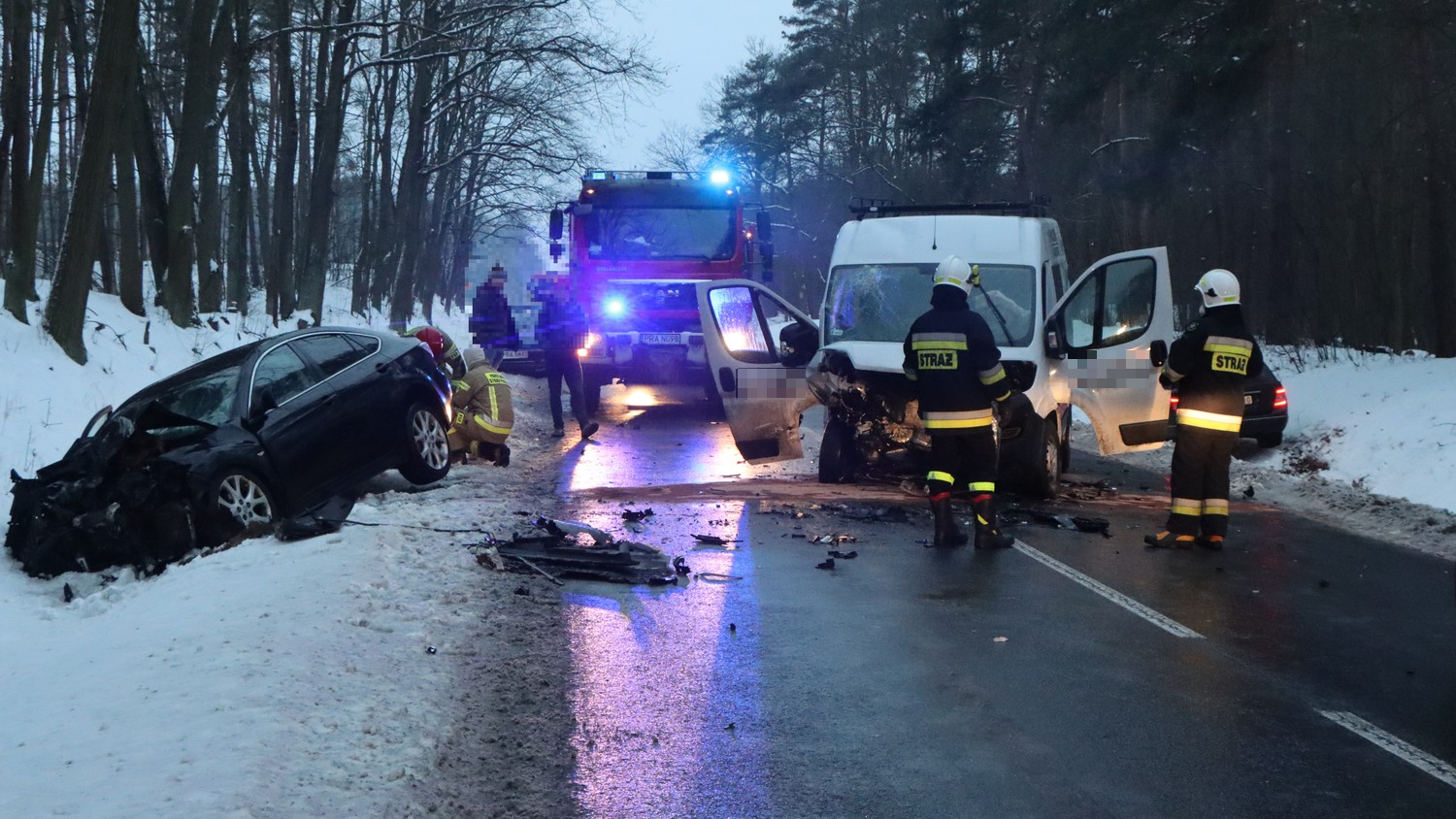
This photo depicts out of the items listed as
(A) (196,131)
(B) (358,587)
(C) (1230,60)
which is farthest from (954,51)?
(B) (358,587)

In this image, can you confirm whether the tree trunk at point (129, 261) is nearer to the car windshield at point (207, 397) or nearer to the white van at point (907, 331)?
the car windshield at point (207, 397)

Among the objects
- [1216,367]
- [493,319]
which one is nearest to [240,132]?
[493,319]

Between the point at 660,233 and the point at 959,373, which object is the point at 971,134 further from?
the point at 959,373

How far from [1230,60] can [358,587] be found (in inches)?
712

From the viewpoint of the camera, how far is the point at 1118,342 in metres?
11.0

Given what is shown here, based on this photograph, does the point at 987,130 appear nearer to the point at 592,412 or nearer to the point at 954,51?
the point at 954,51

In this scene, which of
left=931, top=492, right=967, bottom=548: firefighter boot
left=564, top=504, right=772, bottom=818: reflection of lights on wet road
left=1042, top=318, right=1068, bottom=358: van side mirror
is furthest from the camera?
left=1042, top=318, right=1068, bottom=358: van side mirror

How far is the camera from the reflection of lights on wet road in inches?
175

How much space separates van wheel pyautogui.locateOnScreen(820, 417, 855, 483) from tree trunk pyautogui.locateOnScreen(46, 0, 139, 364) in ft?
29.0

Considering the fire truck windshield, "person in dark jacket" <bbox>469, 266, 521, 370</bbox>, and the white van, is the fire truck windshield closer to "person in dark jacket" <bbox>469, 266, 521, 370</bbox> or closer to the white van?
the white van

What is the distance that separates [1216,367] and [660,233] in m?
11.0

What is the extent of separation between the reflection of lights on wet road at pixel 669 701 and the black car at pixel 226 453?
300 centimetres

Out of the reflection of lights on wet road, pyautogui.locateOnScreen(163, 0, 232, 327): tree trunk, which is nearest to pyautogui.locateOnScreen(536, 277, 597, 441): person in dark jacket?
pyautogui.locateOnScreen(163, 0, 232, 327): tree trunk

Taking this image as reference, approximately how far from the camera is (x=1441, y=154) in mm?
18484
